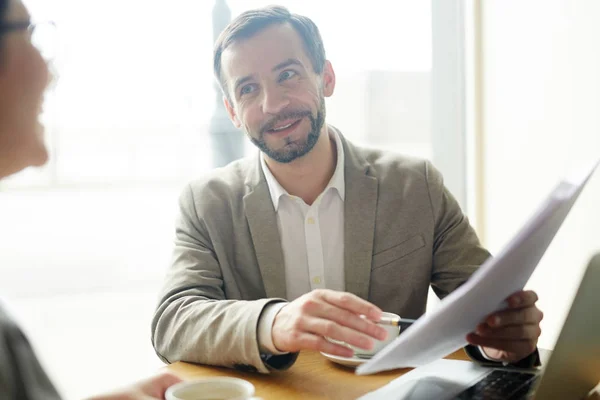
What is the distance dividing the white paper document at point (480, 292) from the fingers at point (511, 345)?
0.74 ft

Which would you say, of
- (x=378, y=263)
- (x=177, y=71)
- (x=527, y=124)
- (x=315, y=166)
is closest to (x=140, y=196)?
(x=177, y=71)

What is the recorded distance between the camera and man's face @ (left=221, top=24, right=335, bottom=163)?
1.62 metres

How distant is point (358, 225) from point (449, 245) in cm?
22

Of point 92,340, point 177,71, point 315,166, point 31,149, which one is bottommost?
point 92,340

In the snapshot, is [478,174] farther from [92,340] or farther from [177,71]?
[92,340]

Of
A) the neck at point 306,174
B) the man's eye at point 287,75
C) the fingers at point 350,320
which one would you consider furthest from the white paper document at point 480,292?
the man's eye at point 287,75

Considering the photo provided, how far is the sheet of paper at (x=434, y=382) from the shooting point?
97cm

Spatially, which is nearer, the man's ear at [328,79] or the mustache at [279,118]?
the mustache at [279,118]

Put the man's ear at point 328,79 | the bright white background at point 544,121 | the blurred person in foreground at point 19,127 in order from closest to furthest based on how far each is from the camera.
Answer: the blurred person in foreground at point 19,127 → the man's ear at point 328,79 → the bright white background at point 544,121

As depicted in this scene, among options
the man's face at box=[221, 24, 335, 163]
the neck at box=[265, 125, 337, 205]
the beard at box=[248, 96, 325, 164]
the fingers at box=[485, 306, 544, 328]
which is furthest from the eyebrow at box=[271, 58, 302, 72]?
the fingers at box=[485, 306, 544, 328]

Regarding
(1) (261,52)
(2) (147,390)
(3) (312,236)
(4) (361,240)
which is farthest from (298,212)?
(2) (147,390)

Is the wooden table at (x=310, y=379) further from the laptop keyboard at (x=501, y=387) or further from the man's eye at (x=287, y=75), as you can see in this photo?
the man's eye at (x=287, y=75)

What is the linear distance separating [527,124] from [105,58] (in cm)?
159

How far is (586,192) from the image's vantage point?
1.99 metres
